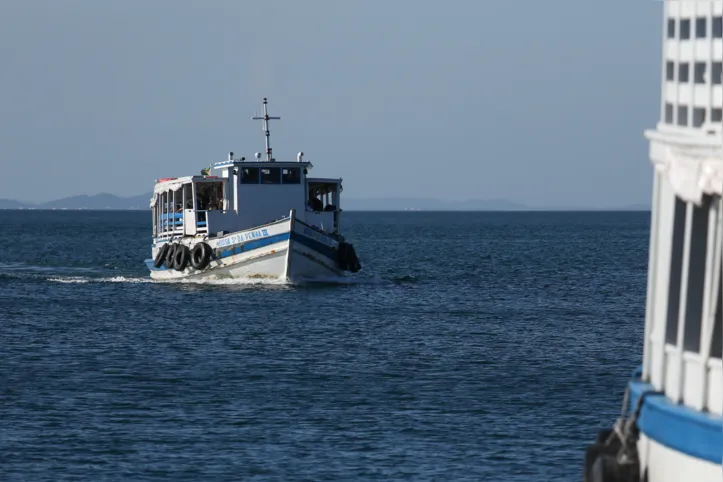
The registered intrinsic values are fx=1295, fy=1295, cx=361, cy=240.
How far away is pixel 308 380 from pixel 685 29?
1859cm

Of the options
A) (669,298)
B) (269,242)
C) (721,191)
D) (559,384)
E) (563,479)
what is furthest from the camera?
(269,242)

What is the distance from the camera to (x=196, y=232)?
45938 millimetres

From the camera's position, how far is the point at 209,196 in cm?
4691

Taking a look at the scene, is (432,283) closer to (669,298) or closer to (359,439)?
(359,439)

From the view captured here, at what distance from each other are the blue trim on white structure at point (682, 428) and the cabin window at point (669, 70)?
2104 millimetres

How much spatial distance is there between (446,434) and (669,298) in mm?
12083

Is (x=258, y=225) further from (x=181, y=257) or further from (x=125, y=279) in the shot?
(x=125, y=279)

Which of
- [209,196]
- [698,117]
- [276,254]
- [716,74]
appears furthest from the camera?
[209,196]

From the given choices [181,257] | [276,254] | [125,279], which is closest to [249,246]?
[276,254]

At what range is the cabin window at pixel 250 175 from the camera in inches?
1775

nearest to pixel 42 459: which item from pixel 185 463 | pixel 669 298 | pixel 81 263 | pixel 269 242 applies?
pixel 185 463

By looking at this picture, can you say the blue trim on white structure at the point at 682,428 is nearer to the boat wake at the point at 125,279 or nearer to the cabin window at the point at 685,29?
the cabin window at the point at 685,29

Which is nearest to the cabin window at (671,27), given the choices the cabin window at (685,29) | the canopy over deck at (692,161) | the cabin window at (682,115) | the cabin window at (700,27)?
the cabin window at (685,29)

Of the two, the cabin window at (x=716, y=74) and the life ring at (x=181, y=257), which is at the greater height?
the cabin window at (x=716, y=74)
